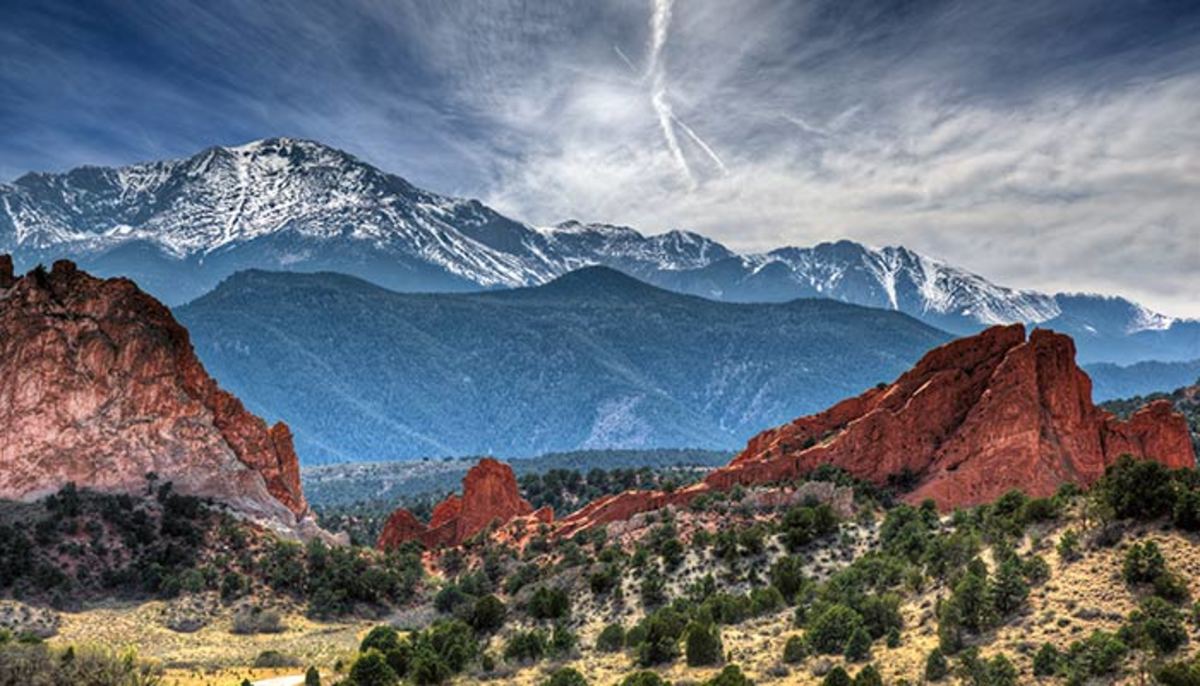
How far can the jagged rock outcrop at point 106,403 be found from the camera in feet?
292

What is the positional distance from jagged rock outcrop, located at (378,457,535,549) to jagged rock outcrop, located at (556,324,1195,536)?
21.4 meters

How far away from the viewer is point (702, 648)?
46625mm

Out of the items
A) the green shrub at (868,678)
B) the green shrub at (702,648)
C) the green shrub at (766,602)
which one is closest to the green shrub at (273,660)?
the green shrub at (702,648)

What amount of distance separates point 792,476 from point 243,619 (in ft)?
158

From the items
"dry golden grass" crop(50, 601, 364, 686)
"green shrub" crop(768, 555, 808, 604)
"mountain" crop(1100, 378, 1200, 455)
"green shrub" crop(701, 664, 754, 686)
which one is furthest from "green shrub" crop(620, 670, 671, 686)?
"mountain" crop(1100, 378, 1200, 455)

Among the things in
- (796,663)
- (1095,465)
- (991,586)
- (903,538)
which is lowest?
(796,663)

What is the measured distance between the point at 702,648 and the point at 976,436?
44.9 meters

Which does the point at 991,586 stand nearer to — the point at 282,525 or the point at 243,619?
the point at 243,619

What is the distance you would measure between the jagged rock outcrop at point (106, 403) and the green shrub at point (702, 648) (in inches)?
2456

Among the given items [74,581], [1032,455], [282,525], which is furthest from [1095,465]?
[74,581]

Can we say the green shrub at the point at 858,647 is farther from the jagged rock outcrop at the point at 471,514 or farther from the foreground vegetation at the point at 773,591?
the jagged rock outcrop at the point at 471,514

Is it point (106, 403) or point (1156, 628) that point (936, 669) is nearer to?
point (1156, 628)

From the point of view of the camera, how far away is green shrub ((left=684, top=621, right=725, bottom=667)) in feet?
153

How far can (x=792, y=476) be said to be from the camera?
90.6 m
